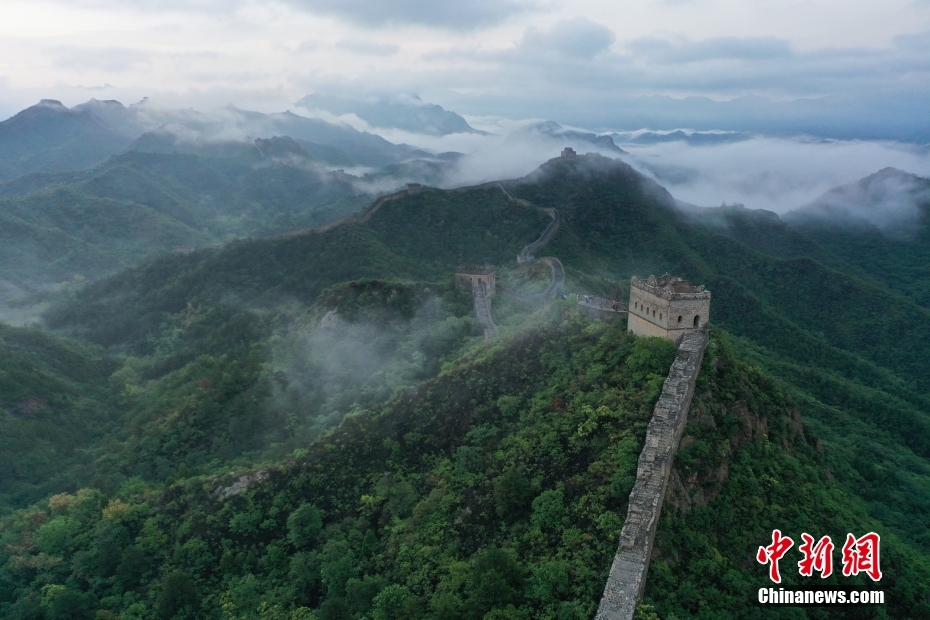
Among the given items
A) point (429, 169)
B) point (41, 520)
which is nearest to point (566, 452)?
point (41, 520)

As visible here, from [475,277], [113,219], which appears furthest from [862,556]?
[113,219]

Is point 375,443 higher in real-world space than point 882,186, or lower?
lower

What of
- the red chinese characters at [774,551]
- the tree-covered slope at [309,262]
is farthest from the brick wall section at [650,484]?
the tree-covered slope at [309,262]

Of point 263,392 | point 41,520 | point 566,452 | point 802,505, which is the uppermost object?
point 566,452

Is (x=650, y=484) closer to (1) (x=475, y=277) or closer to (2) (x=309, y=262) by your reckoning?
(1) (x=475, y=277)

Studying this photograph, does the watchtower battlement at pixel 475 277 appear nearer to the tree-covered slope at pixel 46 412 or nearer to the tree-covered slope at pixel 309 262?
the tree-covered slope at pixel 309 262

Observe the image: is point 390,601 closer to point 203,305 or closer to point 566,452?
point 566,452
